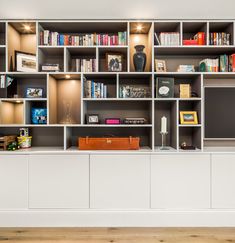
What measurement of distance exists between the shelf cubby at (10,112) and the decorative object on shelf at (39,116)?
21 centimetres

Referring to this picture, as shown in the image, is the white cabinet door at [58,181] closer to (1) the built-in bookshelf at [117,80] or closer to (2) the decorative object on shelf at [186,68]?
(1) the built-in bookshelf at [117,80]

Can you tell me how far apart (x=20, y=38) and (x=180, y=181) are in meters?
2.74

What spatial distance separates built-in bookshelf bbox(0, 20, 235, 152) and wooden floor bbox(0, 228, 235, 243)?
2.96ft

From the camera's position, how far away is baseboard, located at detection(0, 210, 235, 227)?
243cm

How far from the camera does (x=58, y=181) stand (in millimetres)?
2420

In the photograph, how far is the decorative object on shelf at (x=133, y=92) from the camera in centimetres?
269

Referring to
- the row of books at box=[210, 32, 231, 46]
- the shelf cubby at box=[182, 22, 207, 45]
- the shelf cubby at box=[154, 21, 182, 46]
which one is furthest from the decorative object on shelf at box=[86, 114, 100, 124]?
the row of books at box=[210, 32, 231, 46]

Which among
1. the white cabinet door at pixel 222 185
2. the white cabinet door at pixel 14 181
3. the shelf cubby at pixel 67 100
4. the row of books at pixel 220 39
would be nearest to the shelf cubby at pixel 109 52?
the shelf cubby at pixel 67 100

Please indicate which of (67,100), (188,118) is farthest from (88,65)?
(188,118)

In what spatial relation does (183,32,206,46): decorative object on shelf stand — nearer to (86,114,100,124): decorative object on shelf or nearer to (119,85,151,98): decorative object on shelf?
(119,85,151,98): decorative object on shelf

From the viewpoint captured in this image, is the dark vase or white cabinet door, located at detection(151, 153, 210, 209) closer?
white cabinet door, located at detection(151, 153, 210, 209)

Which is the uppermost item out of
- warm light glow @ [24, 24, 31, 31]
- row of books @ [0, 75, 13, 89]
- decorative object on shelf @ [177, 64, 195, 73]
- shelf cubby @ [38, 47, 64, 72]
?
warm light glow @ [24, 24, 31, 31]

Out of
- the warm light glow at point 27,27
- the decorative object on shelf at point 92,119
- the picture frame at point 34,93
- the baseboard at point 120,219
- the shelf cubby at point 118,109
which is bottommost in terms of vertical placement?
the baseboard at point 120,219
